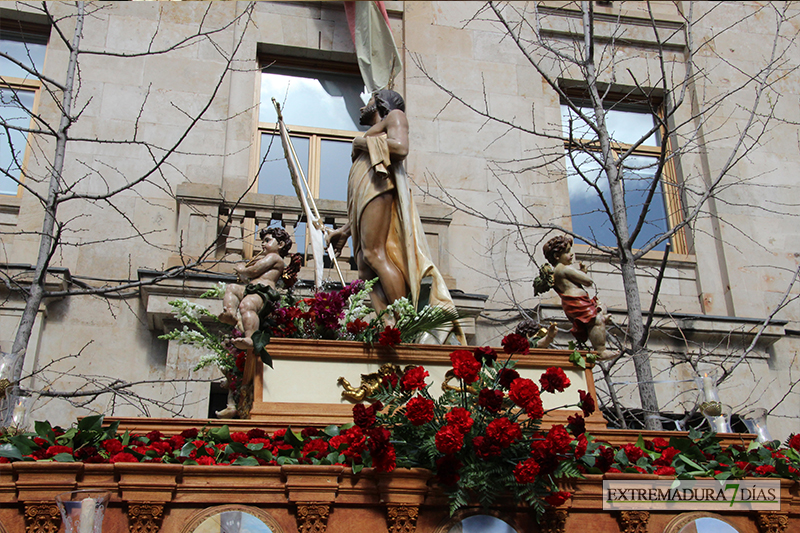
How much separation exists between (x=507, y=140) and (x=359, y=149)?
246 inches

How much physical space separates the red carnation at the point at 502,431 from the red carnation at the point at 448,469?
293 mm

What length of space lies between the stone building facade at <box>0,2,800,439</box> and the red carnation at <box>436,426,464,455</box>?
613 cm

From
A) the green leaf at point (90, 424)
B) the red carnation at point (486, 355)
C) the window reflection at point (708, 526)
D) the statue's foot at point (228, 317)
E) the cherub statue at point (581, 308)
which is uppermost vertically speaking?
the cherub statue at point (581, 308)

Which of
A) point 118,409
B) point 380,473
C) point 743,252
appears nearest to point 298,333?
point 380,473

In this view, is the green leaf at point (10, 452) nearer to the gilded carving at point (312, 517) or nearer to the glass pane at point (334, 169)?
the gilded carving at point (312, 517)

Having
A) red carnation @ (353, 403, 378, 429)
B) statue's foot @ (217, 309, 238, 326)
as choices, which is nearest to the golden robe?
statue's foot @ (217, 309, 238, 326)

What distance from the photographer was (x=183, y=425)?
5484 mm

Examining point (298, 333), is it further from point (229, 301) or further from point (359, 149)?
point (359, 149)

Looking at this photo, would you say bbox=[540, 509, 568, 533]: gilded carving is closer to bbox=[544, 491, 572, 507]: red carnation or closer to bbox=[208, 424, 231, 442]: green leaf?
bbox=[544, 491, 572, 507]: red carnation

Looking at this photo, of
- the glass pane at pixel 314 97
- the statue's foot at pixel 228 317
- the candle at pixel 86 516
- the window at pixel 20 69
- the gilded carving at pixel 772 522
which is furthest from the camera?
the glass pane at pixel 314 97

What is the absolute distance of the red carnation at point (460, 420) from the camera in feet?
15.7

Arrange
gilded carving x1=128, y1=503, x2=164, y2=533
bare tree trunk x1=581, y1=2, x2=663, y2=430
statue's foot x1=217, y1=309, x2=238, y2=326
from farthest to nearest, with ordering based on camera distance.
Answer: bare tree trunk x1=581, y1=2, x2=663, y2=430 → statue's foot x1=217, y1=309, x2=238, y2=326 → gilded carving x1=128, y1=503, x2=164, y2=533

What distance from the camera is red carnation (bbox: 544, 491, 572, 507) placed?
4.85 meters

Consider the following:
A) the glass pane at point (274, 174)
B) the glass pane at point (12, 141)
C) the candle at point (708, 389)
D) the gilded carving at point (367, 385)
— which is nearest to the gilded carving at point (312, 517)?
the gilded carving at point (367, 385)
